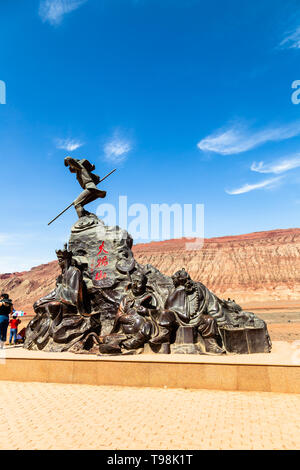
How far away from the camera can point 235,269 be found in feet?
169

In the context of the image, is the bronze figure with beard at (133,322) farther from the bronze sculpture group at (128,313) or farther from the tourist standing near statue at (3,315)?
the tourist standing near statue at (3,315)

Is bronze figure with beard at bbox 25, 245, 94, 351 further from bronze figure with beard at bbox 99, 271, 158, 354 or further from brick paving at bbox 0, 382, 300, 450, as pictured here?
brick paving at bbox 0, 382, 300, 450

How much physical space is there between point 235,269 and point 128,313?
154ft

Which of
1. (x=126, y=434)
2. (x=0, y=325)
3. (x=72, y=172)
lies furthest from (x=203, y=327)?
(x=72, y=172)

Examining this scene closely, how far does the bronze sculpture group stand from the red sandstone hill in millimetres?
33135

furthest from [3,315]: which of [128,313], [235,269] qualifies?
[235,269]

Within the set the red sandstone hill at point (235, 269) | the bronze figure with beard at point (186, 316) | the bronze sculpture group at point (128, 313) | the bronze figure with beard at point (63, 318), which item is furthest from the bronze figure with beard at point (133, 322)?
the red sandstone hill at point (235, 269)

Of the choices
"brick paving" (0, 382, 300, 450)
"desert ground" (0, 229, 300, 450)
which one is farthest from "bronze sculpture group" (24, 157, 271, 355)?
"brick paving" (0, 382, 300, 450)

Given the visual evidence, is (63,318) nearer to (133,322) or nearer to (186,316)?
(133,322)

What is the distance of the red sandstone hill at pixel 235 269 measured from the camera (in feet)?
145

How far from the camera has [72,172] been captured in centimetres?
1039

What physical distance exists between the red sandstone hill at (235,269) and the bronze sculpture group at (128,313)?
3314cm

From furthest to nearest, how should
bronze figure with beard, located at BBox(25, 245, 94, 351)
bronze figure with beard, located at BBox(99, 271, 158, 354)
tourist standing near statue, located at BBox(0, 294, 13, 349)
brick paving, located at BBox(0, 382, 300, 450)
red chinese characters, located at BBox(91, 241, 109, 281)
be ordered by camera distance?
red chinese characters, located at BBox(91, 241, 109, 281)
tourist standing near statue, located at BBox(0, 294, 13, 349)
bronze figure with beard, located at BBox(25, 245, 94, 351)
bronze figure with beard, located at BBox(99, 271, 158, 354)
brick paving, located at BBox(0, 382, 300, 450)

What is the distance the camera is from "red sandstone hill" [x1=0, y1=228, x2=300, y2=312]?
145 feet
